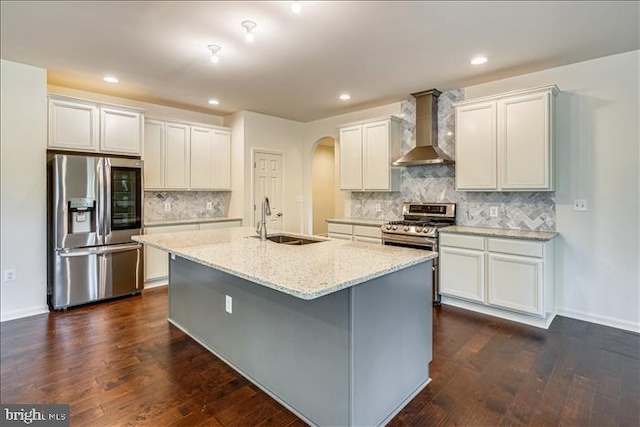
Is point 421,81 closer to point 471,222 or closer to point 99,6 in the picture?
point 471,222

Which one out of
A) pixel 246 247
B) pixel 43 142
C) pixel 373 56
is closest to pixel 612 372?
pixel 246 247

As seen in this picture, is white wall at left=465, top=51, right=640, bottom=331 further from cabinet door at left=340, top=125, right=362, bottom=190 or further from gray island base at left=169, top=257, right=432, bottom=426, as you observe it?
cabinet door at left=340, top=125, right=362, bottom=190

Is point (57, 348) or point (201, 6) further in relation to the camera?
point (57, 348)

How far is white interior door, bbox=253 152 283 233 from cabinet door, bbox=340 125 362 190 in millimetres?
1281

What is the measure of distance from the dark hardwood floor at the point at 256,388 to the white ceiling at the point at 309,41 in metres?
2.57

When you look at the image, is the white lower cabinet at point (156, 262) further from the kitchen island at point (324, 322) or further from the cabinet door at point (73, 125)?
the kitchen island at point (324, 322)

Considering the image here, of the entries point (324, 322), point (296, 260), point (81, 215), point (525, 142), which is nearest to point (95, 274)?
point (81, 215)

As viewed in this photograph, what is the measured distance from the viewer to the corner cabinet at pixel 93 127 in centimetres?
371

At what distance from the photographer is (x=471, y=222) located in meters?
4.15

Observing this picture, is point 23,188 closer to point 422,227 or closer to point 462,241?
point 422,227

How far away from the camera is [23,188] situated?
3484mm

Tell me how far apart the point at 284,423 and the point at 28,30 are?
3517mm

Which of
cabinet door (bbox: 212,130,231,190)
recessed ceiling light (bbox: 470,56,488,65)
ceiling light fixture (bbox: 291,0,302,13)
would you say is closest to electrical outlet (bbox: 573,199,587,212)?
recessed ceiling light (bbox: 470,56,488,65)

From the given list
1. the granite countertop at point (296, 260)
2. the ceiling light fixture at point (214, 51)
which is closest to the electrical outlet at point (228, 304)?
the granite countertop at point (296, 260)
